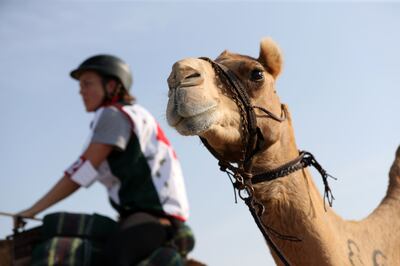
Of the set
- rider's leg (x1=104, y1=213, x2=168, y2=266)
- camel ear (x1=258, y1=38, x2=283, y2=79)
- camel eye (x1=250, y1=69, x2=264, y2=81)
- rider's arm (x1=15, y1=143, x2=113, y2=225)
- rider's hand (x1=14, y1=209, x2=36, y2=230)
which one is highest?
camel ear (x1=258, y1=38, x2=283, y2=79)

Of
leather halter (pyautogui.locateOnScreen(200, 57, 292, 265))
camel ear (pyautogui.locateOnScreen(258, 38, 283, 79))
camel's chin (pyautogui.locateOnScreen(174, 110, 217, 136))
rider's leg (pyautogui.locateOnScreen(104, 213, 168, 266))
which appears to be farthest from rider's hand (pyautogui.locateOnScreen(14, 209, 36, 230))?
camel ear (pyautogui.locateOnScreen(258, 38, 283, 79))

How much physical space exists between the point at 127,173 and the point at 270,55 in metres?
1.66

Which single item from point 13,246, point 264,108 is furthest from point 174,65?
point 13,246

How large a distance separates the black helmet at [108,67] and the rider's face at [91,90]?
0.04 m

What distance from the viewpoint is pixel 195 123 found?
12.9 ft

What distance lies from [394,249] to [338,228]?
0.89 m

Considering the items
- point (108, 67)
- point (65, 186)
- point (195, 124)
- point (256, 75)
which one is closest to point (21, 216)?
point (65, 186)

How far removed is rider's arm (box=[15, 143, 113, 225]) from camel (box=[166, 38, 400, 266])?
60cm

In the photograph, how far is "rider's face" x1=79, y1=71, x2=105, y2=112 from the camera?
3787 millimetres

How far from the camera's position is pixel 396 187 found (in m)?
6.01

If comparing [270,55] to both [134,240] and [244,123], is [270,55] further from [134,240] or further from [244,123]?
[134,240]

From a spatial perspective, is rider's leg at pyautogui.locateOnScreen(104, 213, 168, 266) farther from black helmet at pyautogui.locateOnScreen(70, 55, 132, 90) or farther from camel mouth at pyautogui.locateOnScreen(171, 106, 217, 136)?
black helmet at pyautogui.locateOnScreen(70, 55, 132, 90)

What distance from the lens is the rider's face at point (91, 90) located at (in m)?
3.79

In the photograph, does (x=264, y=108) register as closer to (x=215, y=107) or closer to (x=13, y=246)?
(x=215, y=107)
